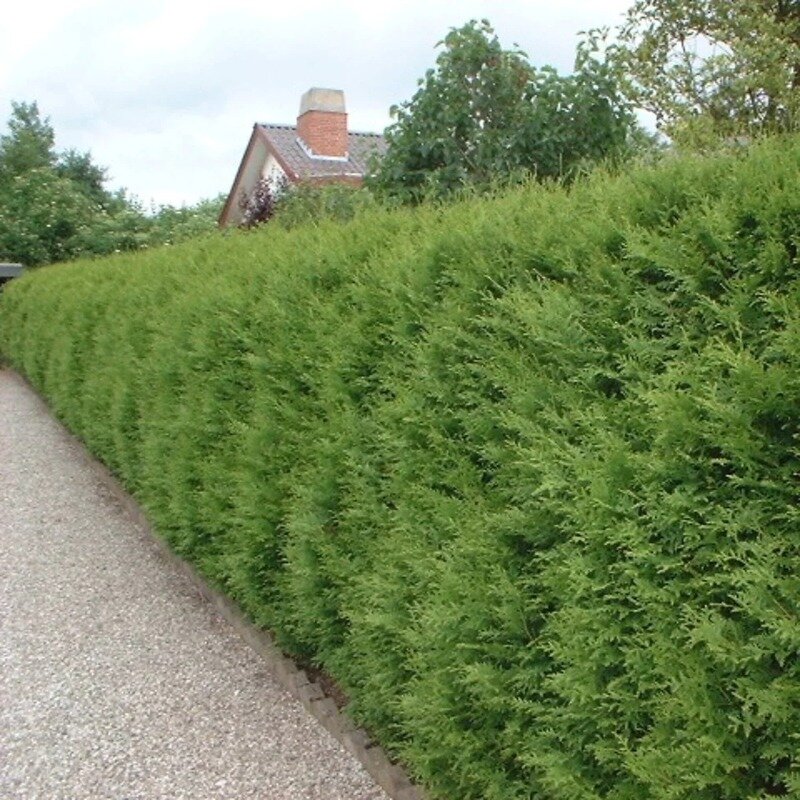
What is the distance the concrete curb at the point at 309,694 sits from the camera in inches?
137

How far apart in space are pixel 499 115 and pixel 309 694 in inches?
205

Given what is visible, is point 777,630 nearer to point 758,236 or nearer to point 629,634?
point 629,634

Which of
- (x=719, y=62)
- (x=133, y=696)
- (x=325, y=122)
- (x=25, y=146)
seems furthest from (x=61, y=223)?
(x=133, y=696)

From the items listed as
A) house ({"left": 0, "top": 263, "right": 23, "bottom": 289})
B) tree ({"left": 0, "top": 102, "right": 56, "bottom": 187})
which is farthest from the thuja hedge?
tree ({"left": 0, "top": 102, "right": 56, "bottom": 187})

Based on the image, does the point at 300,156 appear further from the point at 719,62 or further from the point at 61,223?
the point at 719,62

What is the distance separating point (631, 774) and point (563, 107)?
6271 mm

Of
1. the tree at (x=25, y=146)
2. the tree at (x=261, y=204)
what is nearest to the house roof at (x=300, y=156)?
the tree at (x=25, y=146)

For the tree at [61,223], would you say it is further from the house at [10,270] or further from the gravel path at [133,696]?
the gravel path at [133,696]

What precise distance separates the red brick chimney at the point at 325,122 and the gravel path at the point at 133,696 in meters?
24.7

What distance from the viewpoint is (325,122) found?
3009 cm

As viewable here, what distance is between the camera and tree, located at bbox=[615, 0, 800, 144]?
1095 cm

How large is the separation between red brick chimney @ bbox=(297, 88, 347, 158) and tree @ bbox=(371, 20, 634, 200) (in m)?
23.4

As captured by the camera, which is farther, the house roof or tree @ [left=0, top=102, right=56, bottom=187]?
tree @ [left=0, top=102, right=56, bottom=187]

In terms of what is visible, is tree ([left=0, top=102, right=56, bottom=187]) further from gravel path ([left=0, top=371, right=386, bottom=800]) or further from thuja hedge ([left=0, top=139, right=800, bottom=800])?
thuja hedge ([left=0, top=139, right=800, bottom=800])
